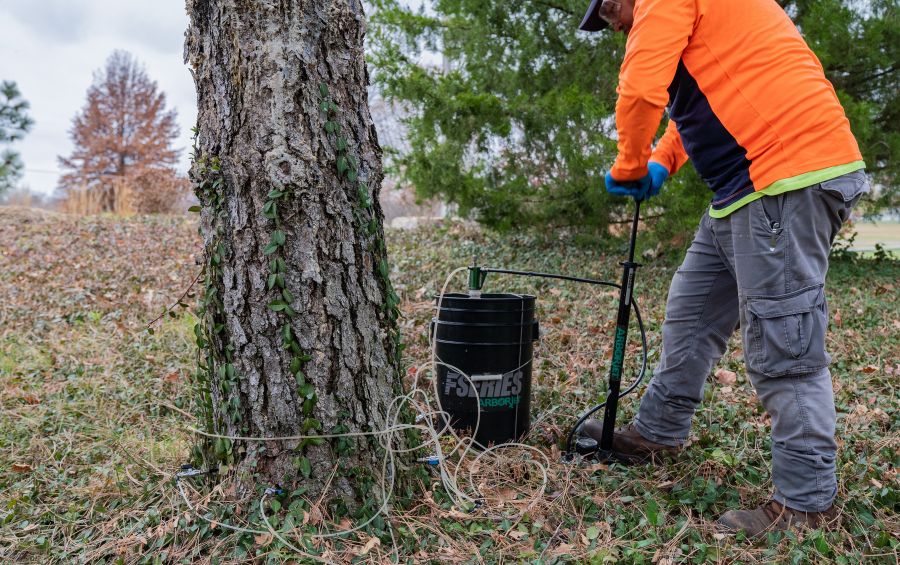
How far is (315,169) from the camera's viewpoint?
203 cm

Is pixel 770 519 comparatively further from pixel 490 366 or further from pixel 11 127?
pixel 11 127

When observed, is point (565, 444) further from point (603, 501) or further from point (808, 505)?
point (808, 505)

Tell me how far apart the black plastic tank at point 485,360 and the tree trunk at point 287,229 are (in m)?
0.64

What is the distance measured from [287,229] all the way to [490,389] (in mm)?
1167

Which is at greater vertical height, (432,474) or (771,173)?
(771,173)

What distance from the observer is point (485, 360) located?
272 cm

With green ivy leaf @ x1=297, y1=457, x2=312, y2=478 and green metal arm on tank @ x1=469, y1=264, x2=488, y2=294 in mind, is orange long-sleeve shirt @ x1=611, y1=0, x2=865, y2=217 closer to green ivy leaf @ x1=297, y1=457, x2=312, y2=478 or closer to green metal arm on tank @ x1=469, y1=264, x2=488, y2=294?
green metal arm on tank @ x1=469, y1=264, x2=488, y2=294

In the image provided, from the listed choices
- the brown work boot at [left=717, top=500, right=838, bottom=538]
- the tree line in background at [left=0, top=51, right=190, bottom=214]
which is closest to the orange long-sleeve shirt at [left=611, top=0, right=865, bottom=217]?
the brown work boot at [left=717, top=500, right=838, bottom=538]

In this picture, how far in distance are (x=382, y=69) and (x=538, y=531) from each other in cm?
488

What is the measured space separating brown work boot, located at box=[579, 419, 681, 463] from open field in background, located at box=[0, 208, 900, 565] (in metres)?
0.06

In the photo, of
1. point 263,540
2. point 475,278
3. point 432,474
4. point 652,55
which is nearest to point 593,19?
point 652,55

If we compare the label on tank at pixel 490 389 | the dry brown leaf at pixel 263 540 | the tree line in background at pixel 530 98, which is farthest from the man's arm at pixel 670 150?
the tree line in background at pixel 530 98

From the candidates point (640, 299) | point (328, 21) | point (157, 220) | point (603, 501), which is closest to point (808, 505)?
point (603, 501)

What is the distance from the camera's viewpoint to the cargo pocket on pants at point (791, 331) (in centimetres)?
201
